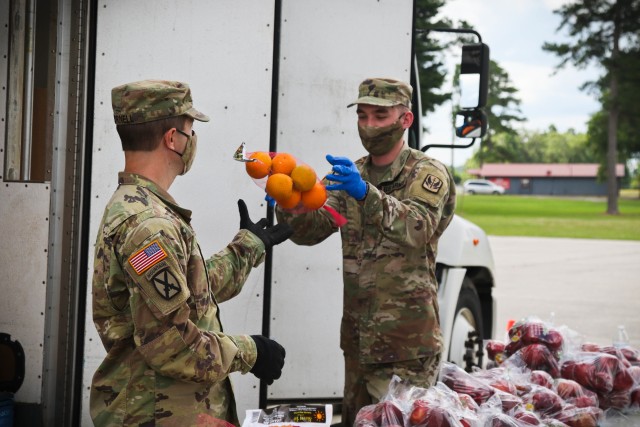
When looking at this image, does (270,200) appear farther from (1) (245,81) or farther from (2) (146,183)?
(2) (146,183)

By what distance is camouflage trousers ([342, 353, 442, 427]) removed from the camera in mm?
3793

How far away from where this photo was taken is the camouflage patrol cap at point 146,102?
2564mm

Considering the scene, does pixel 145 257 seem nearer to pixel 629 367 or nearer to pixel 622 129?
pixel 629 367

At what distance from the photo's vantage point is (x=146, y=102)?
2570mm

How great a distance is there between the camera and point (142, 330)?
7.74 feet

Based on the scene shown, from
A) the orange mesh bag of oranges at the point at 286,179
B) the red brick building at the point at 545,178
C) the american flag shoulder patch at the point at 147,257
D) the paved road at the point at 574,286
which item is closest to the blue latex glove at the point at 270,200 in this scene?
the orange mesh bag of oranges at the point at 286,179

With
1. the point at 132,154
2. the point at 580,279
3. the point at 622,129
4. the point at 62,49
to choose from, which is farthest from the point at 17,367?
the point at 622,129

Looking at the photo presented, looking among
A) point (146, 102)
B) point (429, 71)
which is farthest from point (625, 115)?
point (146, 102)

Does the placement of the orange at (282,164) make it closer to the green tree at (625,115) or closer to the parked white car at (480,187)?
the green tree at (625,115)

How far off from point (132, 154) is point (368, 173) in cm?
164

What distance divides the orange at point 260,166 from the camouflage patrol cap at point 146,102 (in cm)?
75

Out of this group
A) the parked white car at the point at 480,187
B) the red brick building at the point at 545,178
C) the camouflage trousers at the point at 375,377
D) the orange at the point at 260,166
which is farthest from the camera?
the red brick building at the point at 545,178

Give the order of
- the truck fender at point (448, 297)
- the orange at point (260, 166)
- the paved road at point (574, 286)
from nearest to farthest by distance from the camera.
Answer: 1. the orange at point (260, 166)
2. the truck fender at point (448, 297)
3. the paved road at point (574, 286)

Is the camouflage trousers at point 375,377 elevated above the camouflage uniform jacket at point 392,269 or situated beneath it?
situated beneath
